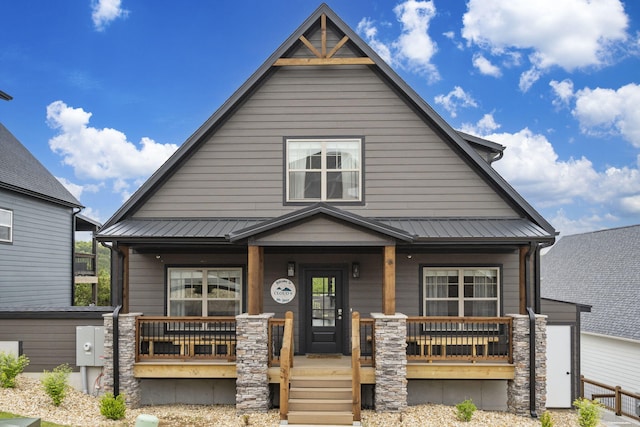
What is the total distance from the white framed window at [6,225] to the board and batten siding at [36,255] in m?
0.16

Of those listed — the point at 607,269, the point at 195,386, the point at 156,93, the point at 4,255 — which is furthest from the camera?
the point at 156,93

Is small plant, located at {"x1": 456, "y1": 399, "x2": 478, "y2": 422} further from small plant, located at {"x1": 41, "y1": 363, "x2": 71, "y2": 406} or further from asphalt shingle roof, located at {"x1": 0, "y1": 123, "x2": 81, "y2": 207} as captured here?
asphalt shingle roof, located at {"x1": 0, "y1": 123, "x2": 81, "y2": 207}

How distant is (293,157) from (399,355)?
208 inches

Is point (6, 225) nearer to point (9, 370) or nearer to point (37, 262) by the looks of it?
point (37, 262)

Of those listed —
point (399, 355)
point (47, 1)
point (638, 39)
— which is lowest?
point (399, 355)

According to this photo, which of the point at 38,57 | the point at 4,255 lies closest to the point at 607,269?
the point at 4,255

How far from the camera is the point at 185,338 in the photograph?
1145 centimetres

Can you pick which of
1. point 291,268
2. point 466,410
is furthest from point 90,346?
point 466,410

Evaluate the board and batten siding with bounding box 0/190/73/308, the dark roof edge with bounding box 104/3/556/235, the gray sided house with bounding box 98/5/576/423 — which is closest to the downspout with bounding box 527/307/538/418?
the gray sided house with bounding box 98/5/576/423

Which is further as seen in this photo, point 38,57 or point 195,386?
point 38,57

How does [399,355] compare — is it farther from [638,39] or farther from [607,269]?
[638,39]

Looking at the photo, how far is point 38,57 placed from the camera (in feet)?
99.8

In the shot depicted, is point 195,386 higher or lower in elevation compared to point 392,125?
lower

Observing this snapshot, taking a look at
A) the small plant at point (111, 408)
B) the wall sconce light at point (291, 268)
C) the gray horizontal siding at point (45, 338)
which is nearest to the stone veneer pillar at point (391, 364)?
the wall sconce light at point (291, 268)
